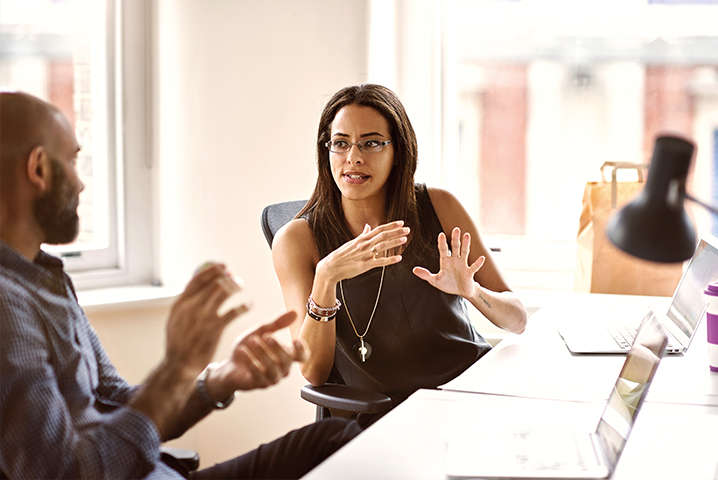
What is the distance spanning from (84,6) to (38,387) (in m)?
0.43

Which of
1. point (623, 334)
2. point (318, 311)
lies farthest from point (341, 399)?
point (623, 334)

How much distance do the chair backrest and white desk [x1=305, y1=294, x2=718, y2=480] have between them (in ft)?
1.70

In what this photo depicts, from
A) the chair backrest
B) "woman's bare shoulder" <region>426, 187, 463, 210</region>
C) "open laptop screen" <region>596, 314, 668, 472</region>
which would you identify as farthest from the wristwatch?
"woman's bare shoulder" <region>426, 187, 463, 210</region>

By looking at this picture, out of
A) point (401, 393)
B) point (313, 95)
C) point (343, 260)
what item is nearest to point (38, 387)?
point (343, 260)

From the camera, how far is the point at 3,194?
594 millimetres

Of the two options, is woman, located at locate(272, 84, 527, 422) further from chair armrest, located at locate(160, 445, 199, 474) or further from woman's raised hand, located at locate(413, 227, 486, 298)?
chair armrest, located at locate(160, 445, 199, 474)

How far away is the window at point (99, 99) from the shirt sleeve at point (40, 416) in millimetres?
112

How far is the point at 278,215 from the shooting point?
1.63 meters

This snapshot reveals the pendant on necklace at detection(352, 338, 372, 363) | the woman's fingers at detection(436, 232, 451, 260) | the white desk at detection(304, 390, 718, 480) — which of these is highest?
the woman's fingers at detection(436, 232, 451, 260)

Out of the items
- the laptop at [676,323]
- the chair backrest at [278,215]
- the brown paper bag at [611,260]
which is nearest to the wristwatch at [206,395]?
the chair backrest at [278,215]

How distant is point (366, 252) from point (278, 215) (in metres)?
0.43

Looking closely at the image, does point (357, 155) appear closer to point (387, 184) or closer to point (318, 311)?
point (387, 184)

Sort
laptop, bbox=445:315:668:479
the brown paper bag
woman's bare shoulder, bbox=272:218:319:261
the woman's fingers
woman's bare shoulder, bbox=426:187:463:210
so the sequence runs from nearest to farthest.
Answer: laptop, bbox=445:315:668:479
the woman's fingers
woman's bare shoulder, bbox=272:218:319:261
woman's bare shoulder, bbox=426:187:463:210
the brown paper bag

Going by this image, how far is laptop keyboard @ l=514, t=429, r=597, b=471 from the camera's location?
93cm
